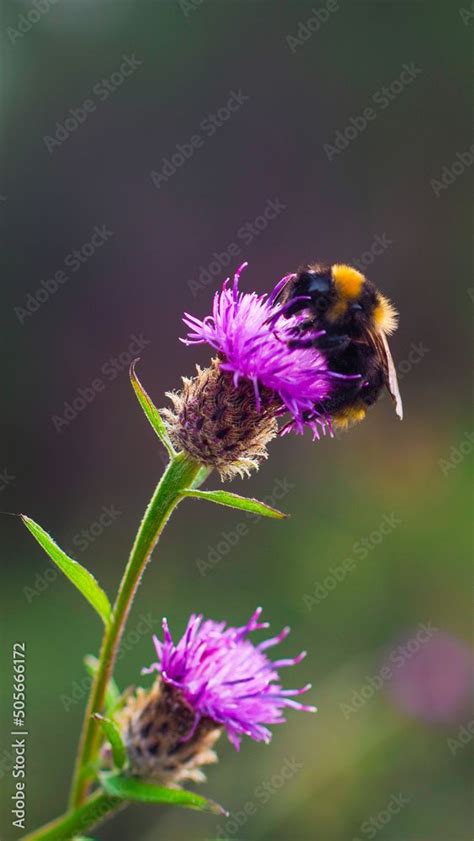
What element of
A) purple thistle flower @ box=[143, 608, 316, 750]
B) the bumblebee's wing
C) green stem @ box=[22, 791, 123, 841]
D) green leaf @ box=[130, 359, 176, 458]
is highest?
the bumblebee's wing

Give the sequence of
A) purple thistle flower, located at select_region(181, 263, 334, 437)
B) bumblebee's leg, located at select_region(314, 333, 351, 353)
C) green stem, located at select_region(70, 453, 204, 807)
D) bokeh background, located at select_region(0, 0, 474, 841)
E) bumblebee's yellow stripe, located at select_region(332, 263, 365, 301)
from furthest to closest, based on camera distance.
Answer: bokeh background, located at select_region(0, 0, 474, 841), bumblebee's yellow stripe, located at select_region(332, 263, 365, 301), bumblebee's leg, located at select_region(314, 333, 351, 353), purple thistle flower, located at select_region(181, 263, 334, 437), green stem, located at select_region(70, 453, 204, 807)

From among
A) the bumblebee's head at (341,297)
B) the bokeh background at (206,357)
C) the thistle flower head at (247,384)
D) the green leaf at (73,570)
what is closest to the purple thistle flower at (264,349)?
the thistle flower head at (247,384)

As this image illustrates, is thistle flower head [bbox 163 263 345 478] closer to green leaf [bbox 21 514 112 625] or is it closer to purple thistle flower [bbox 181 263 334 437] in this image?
purple thistle flower [bbox 181 263 334 437]

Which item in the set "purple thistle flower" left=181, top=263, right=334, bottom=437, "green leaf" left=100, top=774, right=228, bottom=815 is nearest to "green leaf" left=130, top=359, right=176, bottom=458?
"purple thistle flower" left=181, top=263, right=334, bottom=437

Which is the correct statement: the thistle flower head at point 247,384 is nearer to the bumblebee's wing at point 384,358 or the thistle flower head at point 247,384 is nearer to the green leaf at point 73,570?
the bumblebee's wing at point 384,358

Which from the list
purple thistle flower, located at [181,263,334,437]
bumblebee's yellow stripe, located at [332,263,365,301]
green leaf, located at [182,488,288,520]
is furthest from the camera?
bumblebee's yellow stripe, located at [332,263,365,301]
